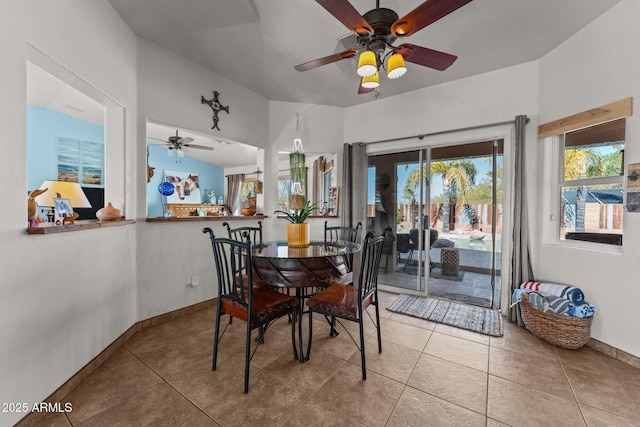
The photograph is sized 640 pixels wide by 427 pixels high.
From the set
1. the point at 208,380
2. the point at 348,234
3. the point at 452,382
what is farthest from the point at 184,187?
the point at 452,382

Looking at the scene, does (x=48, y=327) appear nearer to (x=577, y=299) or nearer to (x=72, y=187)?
(x=72, y=187)

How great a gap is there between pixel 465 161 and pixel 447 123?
2.65 feet

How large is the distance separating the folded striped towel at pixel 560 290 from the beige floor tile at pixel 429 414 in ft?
5.01

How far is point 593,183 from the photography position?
236 centimetres

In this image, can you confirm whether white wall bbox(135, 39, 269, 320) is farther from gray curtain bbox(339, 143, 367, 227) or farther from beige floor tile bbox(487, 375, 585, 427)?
beige floor tile bbox(487, 375, 585, 427)

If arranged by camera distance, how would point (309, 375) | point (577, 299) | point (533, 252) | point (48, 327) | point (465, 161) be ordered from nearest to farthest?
point (48, 327) → point (309, 375) → point (577, 299) → point (533, 252) → point (465, 161)

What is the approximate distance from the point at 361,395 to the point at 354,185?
2701 mm

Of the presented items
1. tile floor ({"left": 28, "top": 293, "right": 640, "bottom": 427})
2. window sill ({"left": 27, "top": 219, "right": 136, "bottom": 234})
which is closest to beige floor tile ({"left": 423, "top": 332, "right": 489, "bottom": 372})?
tile floor ({"left": 28, "top": 293, "right": 640, "bottom": 427})

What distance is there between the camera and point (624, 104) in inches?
79.9

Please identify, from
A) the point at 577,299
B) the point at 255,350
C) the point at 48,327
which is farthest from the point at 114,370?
the point at 577,299

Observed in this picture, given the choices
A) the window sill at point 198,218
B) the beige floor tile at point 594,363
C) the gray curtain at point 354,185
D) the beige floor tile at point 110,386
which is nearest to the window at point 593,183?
the beige floor tile at point 594,363

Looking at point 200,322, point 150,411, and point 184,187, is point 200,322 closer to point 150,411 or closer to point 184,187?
point 150,411

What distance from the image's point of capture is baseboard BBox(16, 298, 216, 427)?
1.42 metres

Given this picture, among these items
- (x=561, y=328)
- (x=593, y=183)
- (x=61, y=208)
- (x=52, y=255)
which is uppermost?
(x=593, y=183)
